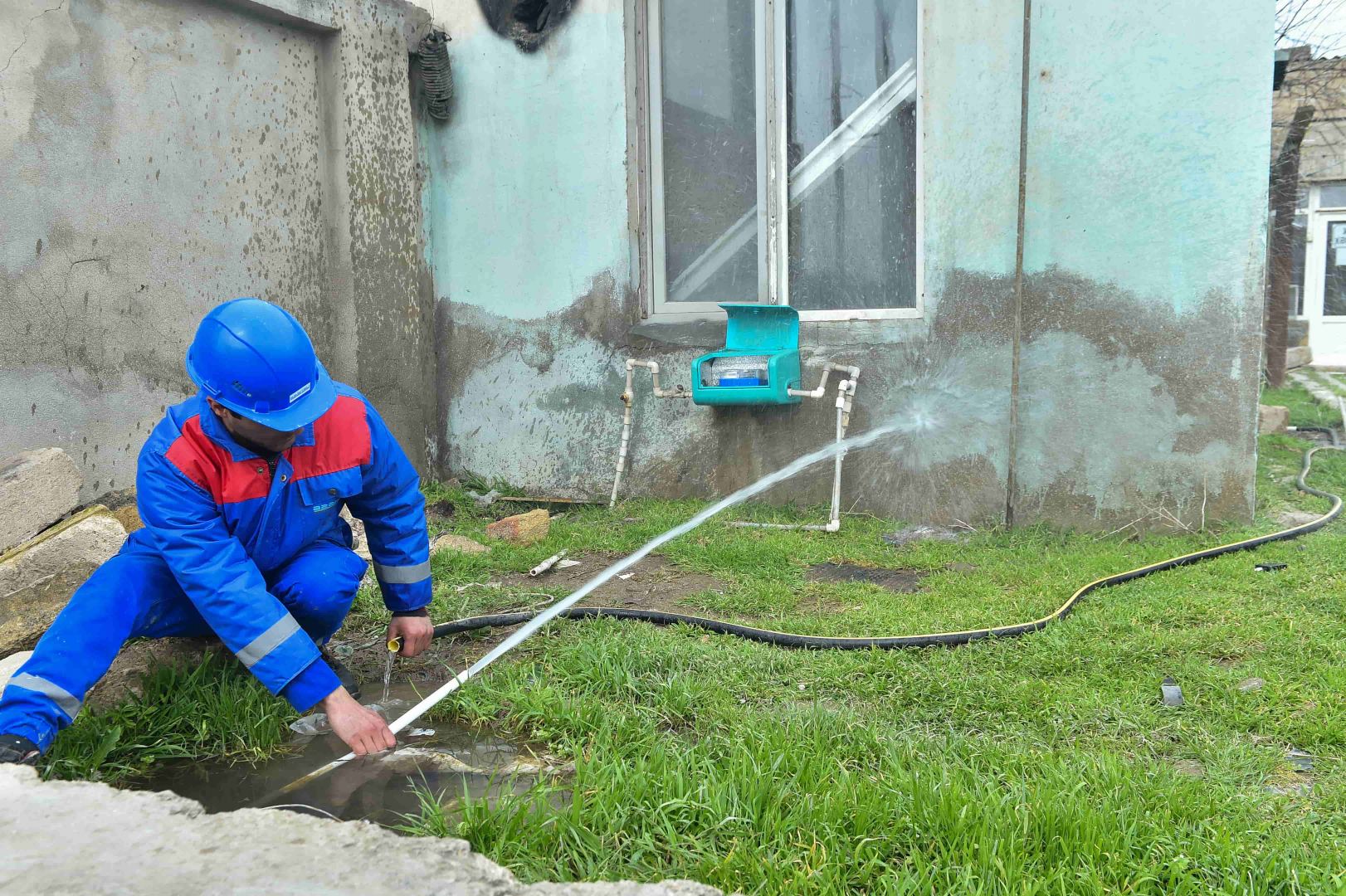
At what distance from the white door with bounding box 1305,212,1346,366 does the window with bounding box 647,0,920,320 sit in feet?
39.1

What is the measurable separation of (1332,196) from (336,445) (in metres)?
16.0

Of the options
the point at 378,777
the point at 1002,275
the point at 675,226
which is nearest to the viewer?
the point at 378,777

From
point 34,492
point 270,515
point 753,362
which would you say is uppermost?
point 753,362

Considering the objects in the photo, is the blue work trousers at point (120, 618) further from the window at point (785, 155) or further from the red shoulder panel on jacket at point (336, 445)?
the window at point (785, 155)

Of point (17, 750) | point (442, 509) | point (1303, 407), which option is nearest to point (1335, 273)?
point (1303, 407)

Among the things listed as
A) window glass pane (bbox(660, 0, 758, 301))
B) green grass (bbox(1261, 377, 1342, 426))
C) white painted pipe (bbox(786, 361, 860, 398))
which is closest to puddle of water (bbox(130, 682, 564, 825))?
white painted pipe (bbox(786, 361, 860, 398))

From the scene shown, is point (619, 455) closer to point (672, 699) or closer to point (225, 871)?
point (672, 699)

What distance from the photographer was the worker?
2.57 meters

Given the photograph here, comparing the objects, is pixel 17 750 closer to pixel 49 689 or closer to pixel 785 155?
pixel 49 689

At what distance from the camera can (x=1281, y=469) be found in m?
6.68

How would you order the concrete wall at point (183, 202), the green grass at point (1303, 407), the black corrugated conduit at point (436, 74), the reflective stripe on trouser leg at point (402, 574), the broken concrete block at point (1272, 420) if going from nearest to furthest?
the reflective stripe on trouser leg at point (402, 574) < the concrete wall at point (183, 202) < the black corrugated conduit at point (436, 74) < the broken concrete block at point (1272, 420) < the green grass at point (1303, 407)

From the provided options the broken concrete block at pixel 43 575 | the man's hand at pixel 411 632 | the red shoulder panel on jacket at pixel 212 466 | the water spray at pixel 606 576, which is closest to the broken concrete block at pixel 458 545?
the water spray at pixel 606 576

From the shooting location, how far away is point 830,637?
3604 mm

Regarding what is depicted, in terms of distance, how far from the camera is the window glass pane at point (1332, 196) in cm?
1430
